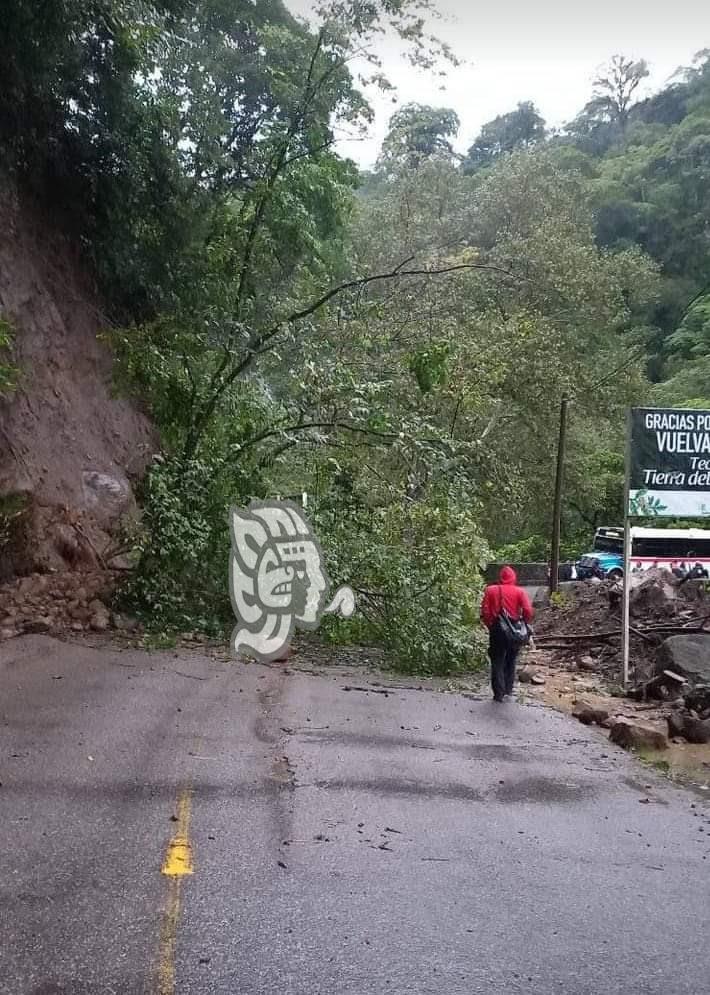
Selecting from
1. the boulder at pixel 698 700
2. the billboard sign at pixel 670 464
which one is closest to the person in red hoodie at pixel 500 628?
the billboard sign at pixel 670 464

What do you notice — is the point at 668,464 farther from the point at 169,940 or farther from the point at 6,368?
the point at 169,940

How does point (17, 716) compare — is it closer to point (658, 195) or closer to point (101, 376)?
point (101, 376)

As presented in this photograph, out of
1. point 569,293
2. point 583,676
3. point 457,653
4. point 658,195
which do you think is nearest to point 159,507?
point 457,653

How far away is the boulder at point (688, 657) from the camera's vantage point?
1222cm

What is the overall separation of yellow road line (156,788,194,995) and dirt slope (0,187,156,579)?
8.00 metres

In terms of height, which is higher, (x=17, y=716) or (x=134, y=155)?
(x=134, y=155)

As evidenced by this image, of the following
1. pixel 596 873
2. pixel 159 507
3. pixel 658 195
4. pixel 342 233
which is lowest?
pixel 596 873

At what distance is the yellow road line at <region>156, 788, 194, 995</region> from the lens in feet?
11.9

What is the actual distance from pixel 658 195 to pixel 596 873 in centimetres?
4782

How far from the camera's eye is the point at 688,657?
12.5 meters

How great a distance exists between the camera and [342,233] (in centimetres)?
2222

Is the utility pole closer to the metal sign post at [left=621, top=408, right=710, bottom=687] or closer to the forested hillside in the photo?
the forested hillside

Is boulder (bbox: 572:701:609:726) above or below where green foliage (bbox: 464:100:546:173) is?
below

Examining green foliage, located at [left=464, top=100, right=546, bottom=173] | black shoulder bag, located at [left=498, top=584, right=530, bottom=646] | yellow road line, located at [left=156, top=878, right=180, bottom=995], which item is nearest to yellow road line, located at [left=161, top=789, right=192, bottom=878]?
yellow road line, located at [left=156, top=878, right=180, bottom=995]
